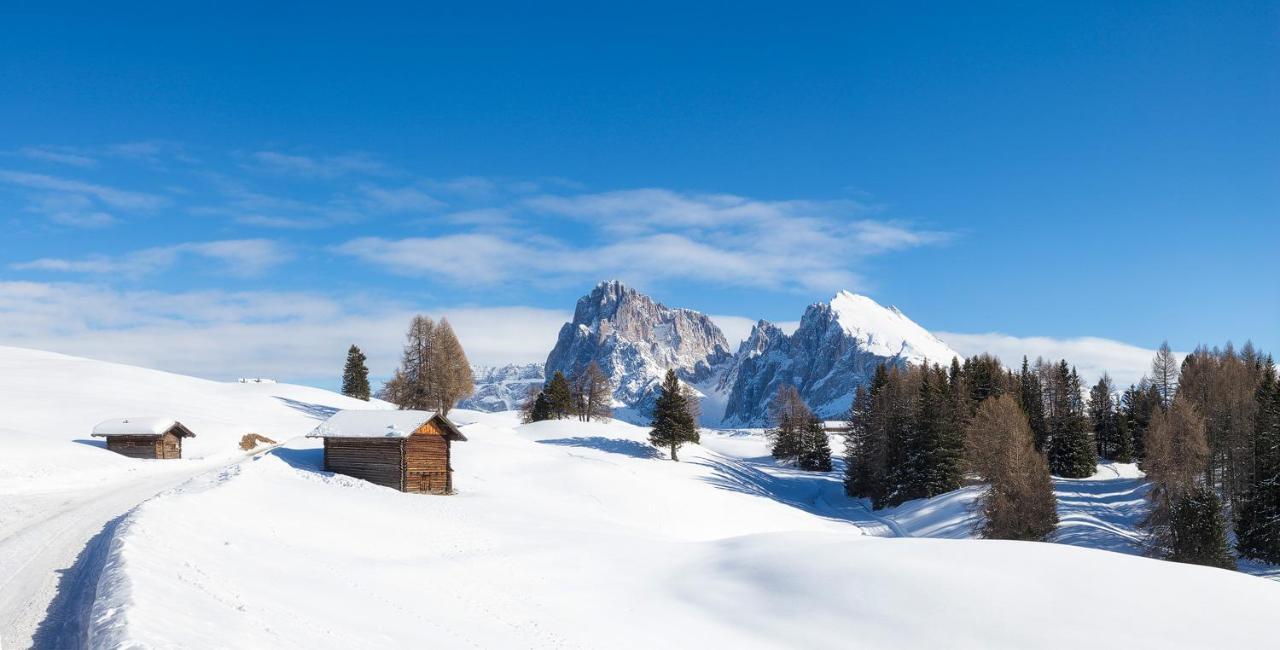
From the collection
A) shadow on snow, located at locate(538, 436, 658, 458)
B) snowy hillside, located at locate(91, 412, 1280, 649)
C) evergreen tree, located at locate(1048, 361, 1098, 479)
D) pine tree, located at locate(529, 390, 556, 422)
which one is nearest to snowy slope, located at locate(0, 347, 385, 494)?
snowy hillside, located at locate(91, 412, 1280, 649)

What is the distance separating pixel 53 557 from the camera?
17625 millimetres

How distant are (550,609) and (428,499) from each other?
1928cm

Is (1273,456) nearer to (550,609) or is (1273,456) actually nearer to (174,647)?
(550,609)

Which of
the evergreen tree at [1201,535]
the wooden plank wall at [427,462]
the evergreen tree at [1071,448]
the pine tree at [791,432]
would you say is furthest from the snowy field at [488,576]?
the pine tree at [791,432]

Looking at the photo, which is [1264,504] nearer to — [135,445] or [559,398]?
[559,398]

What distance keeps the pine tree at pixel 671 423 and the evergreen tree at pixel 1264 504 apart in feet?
137

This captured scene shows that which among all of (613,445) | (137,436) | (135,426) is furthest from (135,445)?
(613,445)

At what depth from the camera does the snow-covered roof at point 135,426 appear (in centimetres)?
4978

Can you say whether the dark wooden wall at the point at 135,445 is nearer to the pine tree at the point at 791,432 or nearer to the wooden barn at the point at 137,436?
the wooden barn at the point at 137,436

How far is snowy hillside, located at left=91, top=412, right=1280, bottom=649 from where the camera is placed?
46.6ft

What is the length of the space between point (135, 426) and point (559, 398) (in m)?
44.8

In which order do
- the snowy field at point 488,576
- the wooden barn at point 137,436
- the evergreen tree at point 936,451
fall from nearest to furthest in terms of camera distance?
1. the snowy field at point 488,576
2. the wooden barn at point 137,436
3. the evergreen tree at point 936,451

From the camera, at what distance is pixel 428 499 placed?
37969 mm

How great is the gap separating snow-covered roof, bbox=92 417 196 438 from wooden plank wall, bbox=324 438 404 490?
16379 millimetres
